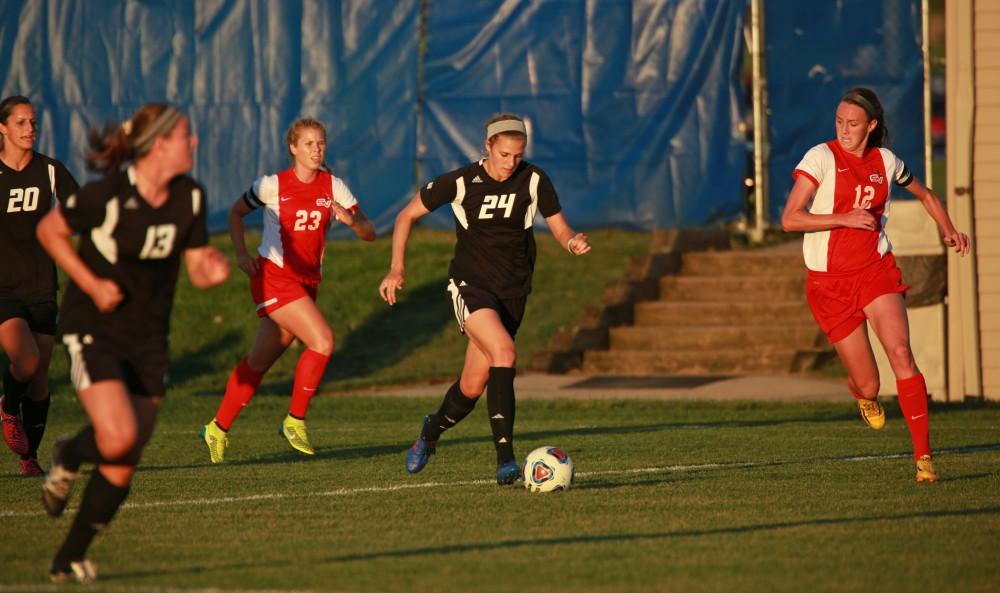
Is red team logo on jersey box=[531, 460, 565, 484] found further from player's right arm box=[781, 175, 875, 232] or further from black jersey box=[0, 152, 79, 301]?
black jersey box=[0, 152, 79, 301]

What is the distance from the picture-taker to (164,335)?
676cm

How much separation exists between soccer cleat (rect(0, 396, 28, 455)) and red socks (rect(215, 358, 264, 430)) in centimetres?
125

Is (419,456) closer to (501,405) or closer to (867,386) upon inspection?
(501,405)

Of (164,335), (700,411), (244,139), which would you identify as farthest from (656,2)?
(164,335)

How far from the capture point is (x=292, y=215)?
10672 mm

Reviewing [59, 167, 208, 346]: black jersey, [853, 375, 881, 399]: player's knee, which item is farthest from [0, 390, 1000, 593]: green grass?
[59, 167, 208, 346]: black jersey

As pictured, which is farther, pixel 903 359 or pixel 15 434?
pixel 15 434

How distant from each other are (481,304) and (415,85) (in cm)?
1074

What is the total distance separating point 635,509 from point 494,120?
244cm

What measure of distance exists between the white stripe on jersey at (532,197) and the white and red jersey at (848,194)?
1507 millimetres

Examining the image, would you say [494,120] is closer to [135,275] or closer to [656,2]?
[135,275]

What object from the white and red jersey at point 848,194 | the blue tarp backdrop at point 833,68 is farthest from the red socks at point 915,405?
the blue tarp backdrop at point 833,68

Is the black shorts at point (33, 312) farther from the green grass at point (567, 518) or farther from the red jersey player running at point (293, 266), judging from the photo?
the red jersey player running at point (293, 266)

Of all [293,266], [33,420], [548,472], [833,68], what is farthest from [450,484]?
[833,68]
